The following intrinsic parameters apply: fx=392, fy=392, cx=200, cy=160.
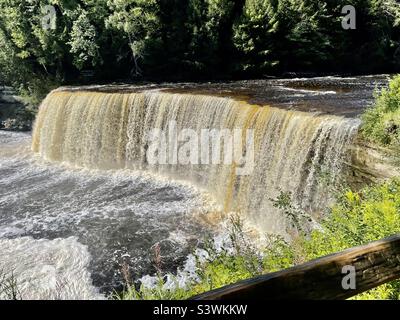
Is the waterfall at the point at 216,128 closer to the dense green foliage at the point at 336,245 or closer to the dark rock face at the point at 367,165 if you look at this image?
the dark rock face at the point at 367,165

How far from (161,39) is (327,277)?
1994cm

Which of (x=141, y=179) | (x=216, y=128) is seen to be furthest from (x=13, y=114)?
(x=216, y=128)

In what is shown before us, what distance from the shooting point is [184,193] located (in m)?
11.1

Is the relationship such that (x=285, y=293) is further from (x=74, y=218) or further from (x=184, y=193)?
(x=184, y=193)

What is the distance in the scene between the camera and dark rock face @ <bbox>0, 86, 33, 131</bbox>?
20.3 m

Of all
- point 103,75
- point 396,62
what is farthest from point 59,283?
point 396,62

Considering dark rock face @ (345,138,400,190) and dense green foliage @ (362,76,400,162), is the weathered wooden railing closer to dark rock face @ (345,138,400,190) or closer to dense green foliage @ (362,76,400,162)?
dark rock face @ (345,138,400,190)

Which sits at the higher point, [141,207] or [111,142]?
[111,142]

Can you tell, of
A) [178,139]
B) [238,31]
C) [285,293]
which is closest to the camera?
[285,293]

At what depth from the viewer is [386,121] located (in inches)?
251

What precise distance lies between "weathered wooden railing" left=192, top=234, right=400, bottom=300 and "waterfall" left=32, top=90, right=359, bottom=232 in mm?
2638

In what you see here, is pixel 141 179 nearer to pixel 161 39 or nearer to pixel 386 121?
pixel 386 121
